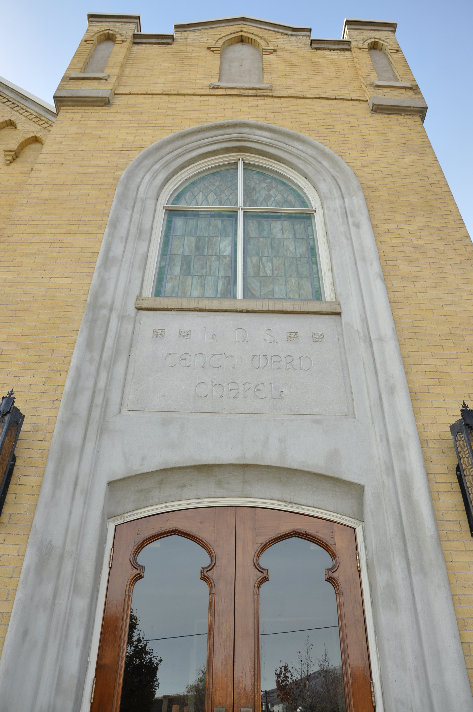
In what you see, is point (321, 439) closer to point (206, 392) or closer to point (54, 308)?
point (206, 392)

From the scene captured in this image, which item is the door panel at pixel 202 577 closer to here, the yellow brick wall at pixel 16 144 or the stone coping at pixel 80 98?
the yellow brick wall at pixel 16 144

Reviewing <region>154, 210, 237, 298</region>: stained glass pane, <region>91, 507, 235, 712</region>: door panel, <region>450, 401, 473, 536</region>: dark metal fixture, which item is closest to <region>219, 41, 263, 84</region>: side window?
A: <region>154, 210, 237, 298</region>: stained glass pane

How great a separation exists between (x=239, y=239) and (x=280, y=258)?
0.55 meters

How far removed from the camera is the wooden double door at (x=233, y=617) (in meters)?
3.62

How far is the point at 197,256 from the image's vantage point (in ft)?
20.1

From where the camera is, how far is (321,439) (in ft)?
14.3

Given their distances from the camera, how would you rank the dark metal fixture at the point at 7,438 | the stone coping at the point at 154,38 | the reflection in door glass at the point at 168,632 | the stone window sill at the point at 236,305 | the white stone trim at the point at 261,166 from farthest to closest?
the stone coping at the point at 154,38, the white stone trim at the point at 261,166, the stone window sill at the point at 236,305, the dark metal fixture at the point at 7,438, the reflection in door glass at the point at 168,632

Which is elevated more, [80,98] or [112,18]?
[112,18]

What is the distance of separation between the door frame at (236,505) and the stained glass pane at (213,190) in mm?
3933

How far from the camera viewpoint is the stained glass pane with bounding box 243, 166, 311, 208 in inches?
269

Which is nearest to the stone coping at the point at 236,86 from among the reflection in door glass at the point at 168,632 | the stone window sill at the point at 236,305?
the stone window sill at the point at 236,305

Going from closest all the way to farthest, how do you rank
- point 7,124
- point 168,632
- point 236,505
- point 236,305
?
1. point 168,632
2. point 236,505
3. point 236,305
4. point 7,124

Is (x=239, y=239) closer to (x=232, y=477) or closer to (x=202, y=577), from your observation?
(x=232, y=477)

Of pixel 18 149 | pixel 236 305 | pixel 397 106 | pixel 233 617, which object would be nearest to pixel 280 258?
pixel 236 305
